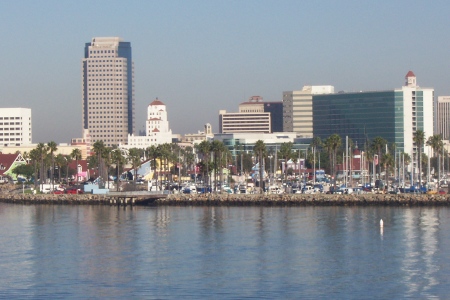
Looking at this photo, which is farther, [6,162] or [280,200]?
[6,162]

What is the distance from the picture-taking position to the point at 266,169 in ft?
566

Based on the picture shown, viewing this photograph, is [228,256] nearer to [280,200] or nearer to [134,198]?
[280,200]

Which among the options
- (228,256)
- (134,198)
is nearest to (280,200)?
(134,198)

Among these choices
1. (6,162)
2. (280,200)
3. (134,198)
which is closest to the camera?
(280,200)

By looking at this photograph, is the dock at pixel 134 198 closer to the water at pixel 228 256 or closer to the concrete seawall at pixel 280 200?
the concrete seawall at pixel 280 200

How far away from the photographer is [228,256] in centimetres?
6028

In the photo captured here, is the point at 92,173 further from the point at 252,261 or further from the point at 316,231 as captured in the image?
the point at 252,261

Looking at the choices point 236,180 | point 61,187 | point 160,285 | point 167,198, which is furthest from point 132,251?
point 236,180

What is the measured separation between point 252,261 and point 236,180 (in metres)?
101

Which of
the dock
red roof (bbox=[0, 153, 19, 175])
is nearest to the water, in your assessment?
the dock

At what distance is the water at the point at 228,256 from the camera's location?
4906cm

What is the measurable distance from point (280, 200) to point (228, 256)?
49444mm

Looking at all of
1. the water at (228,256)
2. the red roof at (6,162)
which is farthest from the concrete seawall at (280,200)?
the red roof at (6,162)

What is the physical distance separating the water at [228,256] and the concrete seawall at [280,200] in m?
12.6
